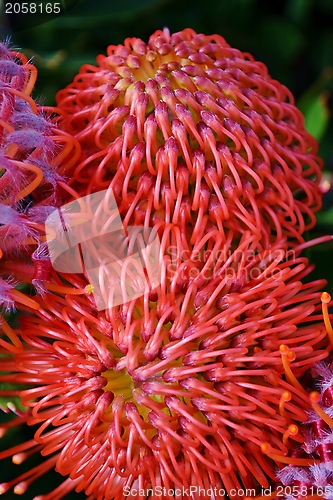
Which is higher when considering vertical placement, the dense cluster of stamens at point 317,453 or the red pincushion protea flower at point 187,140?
the red pincushion protea flower at point 187,140

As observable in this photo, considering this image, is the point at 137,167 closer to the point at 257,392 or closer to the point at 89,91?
the point at 89,91

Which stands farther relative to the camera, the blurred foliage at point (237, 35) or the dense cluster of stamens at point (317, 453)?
the blurred foliage at point (237, 35)

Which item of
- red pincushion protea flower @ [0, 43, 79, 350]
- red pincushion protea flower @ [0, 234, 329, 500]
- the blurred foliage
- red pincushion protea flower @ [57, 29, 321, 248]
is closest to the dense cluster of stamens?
red pincushion protea flower @ [0, 234, 329, 500]

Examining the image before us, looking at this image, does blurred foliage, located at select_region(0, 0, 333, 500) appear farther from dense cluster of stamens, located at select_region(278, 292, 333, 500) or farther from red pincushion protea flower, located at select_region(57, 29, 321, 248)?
dense cluster of stamens, located at select_region(278, 292, 333, 500)

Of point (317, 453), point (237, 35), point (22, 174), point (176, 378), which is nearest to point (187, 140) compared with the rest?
point (22, 174)

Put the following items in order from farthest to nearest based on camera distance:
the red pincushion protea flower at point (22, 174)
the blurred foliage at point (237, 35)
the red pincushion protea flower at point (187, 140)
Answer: the blurred foliage at point (237, 35) < the red pincushion protea flower at point (187, 140) < the red pincushion protea flower at point (22, 174)

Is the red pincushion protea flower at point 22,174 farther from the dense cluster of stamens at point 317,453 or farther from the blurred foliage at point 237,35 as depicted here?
the dense cluster of stamens at point 317,453

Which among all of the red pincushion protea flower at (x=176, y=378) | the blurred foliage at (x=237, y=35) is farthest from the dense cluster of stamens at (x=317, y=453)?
the blurred foliage at (x=237, y=35)
